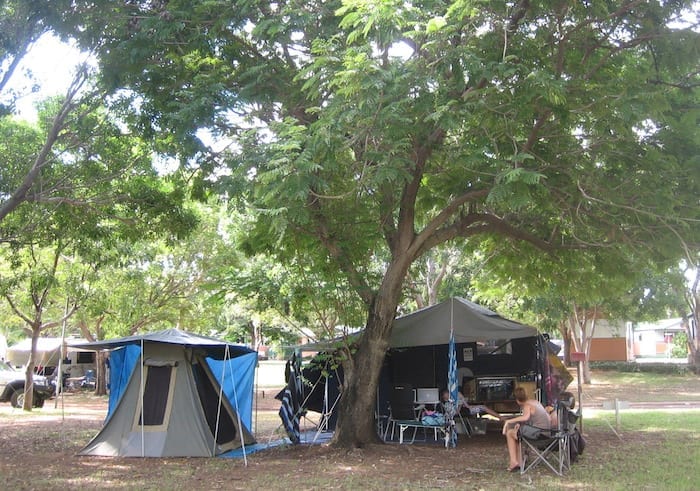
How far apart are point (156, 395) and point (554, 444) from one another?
5903 millimetres

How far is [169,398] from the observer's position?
10.2 metres

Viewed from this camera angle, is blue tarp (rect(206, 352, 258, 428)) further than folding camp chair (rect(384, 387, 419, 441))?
No

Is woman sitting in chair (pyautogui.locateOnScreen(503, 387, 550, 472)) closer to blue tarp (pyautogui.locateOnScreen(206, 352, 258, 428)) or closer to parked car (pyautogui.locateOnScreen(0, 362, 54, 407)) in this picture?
blue tarp (pyautogui.locateOnScreen(206, 352, 258, 428))

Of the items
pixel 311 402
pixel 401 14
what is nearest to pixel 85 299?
pixel 311 402

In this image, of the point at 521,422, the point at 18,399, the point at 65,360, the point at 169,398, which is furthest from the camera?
the point at 65,360

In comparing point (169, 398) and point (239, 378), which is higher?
point (239, 378)

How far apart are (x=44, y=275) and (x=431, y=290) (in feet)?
37.8

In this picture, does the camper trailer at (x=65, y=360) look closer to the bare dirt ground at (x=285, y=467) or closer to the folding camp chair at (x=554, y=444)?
the bare dirt ground at (x=285, y=467)

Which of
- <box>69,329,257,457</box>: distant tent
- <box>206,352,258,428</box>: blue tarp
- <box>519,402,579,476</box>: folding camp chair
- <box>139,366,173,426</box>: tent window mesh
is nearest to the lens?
<box>519,402,579,476</box>: folding camp chair

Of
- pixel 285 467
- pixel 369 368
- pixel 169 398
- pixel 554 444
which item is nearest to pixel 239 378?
pixel 169 398

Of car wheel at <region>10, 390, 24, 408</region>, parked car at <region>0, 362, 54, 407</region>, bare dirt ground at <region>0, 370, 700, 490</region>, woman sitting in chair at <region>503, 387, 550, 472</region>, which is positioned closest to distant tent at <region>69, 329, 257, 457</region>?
bare dirt ground at <region>0, 370, 700, 490</region>

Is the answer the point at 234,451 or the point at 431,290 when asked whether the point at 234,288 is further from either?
the point at 431,290

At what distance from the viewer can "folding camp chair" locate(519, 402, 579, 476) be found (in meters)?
7.89

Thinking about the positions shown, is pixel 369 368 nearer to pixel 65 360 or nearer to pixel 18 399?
pixel 18 399
